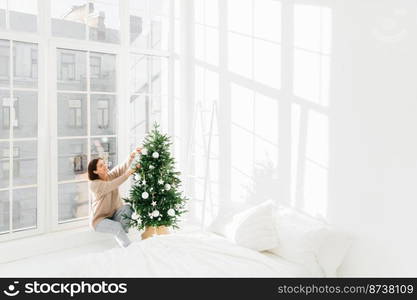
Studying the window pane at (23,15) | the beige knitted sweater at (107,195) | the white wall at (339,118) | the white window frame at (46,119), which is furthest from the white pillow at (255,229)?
the window pane at (23,15)

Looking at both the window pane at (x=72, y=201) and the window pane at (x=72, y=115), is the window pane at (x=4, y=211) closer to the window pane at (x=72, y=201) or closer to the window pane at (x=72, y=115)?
the window pane at (x=72, y=201)

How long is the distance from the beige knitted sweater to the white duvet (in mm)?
1074

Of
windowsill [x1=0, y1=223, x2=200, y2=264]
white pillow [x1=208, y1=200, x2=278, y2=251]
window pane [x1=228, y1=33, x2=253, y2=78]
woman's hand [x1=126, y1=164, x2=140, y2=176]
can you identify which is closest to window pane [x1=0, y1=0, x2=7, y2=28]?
woman's hand [x1=126, y1=164, x2=140, y2=176]

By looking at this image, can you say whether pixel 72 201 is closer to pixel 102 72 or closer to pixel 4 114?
pixel 4 114

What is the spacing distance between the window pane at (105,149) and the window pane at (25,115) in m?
0.63

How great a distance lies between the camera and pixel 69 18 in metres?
3.99

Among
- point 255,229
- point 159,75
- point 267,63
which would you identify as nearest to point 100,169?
point 159,75

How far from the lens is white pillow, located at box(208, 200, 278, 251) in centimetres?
288

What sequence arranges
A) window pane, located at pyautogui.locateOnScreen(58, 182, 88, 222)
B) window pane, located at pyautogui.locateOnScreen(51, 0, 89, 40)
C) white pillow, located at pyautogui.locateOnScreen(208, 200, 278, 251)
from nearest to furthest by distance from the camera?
white pillow, located at pyautogui.locateOnScreen(208, 200, 278, 251), window pane, located at pyautogui.locateOnScreen(51, 0, 89, 40), window pane, located at pyautogui.locateOnScreen(58, 182, 88, 222)

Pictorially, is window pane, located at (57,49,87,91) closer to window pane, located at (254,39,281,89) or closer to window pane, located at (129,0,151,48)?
window pane, located at (129,0,151,48)

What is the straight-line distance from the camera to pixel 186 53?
4605mm

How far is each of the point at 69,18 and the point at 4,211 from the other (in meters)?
2.06

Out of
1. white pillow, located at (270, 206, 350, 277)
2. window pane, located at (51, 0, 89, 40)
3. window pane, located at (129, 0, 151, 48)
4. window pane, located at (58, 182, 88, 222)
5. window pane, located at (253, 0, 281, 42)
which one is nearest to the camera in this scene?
white pillow, located at (270, 206, 350, 277)

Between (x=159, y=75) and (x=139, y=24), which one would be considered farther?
(x=159, y=75)
